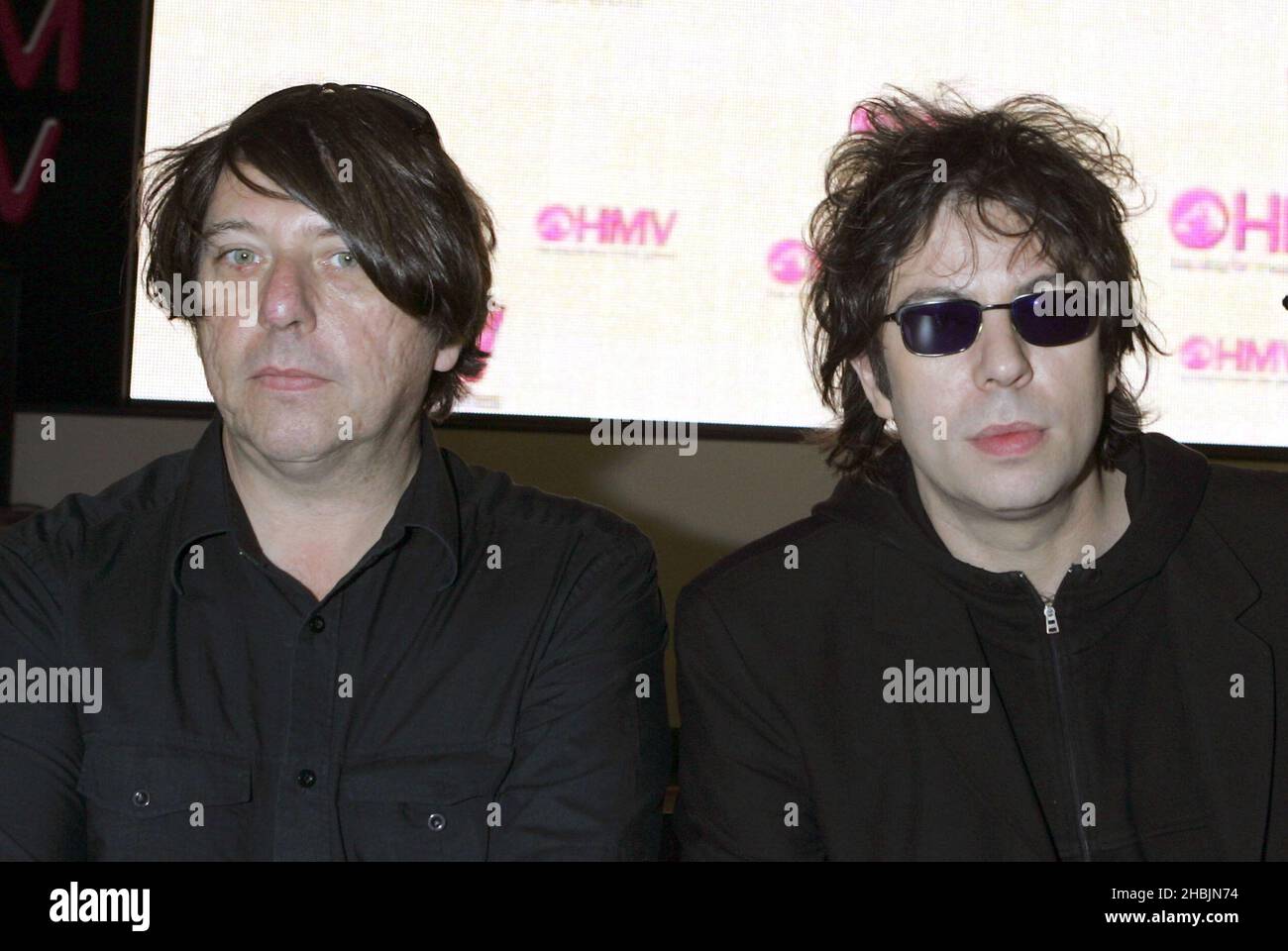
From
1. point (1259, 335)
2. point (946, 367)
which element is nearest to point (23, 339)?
point (946, 367)

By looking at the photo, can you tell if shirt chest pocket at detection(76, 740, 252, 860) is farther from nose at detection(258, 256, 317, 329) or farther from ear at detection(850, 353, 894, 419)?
ear at detection(850, 353, 894, 419)

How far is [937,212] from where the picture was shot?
6.83ft

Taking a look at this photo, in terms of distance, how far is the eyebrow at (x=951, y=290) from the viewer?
199 cm

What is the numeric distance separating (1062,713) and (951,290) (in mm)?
620

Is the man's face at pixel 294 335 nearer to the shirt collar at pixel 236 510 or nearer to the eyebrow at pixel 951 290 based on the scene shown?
the shirt collar at pixel 236 510

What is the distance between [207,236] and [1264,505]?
1.65 meters

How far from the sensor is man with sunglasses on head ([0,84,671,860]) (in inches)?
76.3

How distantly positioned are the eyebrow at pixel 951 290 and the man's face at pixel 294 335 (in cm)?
75

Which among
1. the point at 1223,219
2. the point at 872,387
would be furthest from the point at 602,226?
the point at 872,387

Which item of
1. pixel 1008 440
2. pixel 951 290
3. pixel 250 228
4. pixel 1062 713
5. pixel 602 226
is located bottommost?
pixel 1062 713

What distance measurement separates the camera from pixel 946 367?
6.52 ft

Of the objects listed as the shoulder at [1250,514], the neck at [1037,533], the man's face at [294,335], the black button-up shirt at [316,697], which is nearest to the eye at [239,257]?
the man's face at [294,335]

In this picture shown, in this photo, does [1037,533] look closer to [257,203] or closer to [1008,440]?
[1008,440]
